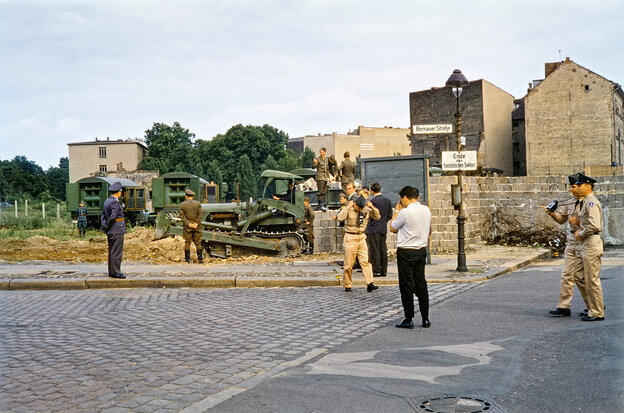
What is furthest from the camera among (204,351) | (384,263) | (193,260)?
(193,260)

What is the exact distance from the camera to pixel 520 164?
61.3 meters

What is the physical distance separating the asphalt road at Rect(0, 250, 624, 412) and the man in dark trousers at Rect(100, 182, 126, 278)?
8.01 ft

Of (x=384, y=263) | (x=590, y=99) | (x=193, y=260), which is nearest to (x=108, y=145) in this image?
(x=590, y=99)

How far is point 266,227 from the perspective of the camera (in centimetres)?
2034

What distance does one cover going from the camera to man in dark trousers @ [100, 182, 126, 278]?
12.4 meters

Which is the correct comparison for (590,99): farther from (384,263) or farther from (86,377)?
(86,377)

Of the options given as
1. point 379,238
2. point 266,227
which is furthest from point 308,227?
point 379,238

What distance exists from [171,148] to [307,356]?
→ 253 feet

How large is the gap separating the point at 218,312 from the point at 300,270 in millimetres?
4949

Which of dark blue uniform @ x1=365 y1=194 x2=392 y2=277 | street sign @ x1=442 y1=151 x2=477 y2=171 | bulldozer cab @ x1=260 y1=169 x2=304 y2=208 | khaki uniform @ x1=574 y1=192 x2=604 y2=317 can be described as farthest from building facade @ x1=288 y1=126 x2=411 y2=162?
khaki uniform @ x1=574 y1=192 x2=604 y2=317

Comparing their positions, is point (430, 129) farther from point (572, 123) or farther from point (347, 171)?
point (572, 123)

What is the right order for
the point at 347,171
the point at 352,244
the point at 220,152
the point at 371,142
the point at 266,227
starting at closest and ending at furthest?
the point at 352,244
the point at 347,171
the point at 266,227
the point at 220,152
the point at 371,142

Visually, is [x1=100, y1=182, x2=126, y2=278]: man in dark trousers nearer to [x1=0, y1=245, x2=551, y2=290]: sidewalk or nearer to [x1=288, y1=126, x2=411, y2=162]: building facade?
[x1=0, y1=245, x2=551, y2=290]: sidewalk

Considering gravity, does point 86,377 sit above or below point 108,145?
below
